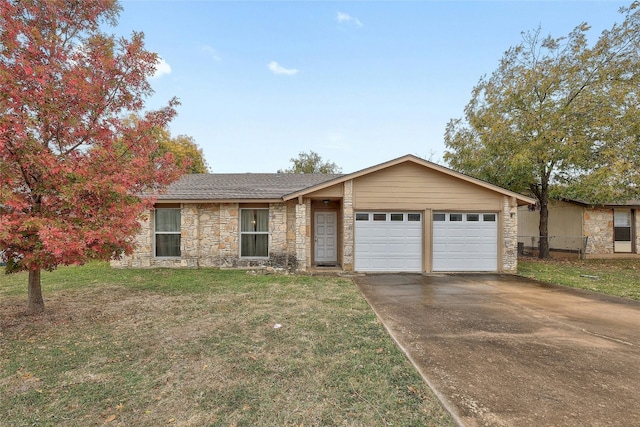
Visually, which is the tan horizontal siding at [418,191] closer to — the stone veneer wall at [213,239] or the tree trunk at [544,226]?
the stone veneer wall at [213,239]

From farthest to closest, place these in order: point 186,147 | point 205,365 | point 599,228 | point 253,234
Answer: point 186,147 < point 599,228 < point 253,234 < point 205,365

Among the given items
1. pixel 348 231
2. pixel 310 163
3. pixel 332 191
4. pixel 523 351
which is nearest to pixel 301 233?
pixel 348 231

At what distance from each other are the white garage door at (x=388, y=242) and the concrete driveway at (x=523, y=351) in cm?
271

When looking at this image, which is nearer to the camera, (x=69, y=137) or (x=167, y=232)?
(x=69, y=137)

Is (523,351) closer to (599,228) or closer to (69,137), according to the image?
(69,137)

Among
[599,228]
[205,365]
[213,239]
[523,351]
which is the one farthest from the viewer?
[599,228]

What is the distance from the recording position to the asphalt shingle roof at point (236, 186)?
10.3 m

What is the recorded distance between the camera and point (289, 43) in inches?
635

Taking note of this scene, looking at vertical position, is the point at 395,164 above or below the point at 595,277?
above

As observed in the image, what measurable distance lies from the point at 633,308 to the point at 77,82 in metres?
11.3

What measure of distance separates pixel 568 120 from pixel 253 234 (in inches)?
557

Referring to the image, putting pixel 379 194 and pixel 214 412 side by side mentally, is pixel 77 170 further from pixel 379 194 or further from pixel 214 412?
pixel 379 194

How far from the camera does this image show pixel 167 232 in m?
10.7

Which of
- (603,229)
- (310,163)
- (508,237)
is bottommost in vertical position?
(508,237)
